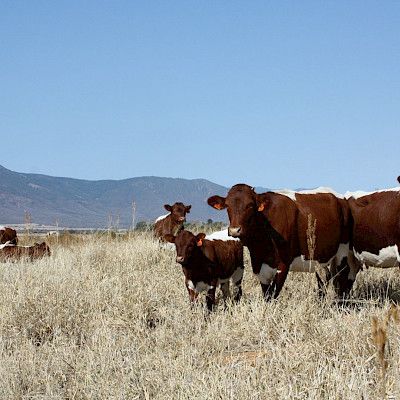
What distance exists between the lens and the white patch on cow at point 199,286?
9555 millimetres

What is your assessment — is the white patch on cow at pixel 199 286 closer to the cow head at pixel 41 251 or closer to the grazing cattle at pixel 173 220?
the cow head at pixel 41 251

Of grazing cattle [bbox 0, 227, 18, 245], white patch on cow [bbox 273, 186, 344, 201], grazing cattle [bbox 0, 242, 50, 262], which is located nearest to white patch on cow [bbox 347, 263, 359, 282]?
white patch on cow [bbox 273, 186, 344, 201]

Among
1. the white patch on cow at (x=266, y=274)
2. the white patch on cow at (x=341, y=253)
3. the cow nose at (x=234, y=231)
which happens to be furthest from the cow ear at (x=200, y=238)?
the white patch on cow at (x=341, y=253)

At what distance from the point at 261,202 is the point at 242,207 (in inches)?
12.3

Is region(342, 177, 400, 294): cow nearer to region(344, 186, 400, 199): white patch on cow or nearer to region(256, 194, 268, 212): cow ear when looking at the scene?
region(344, 186, 400, 199): white patch on cow

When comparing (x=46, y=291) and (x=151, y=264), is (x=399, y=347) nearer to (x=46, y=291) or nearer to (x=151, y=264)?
(x=46, y=291)

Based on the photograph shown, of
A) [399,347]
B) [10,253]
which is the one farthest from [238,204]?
[10,253]

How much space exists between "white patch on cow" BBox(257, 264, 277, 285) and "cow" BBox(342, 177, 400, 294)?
157 centimetres

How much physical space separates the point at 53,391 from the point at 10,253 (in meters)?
11.2

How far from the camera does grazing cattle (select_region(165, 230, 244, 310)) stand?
31.4 feet

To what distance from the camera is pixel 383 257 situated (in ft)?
30.5

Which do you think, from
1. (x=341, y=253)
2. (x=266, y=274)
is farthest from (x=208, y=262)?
(x=341, y=253)

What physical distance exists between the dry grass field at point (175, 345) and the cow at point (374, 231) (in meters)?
0.53

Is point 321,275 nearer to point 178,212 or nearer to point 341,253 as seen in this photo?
point 341,253
